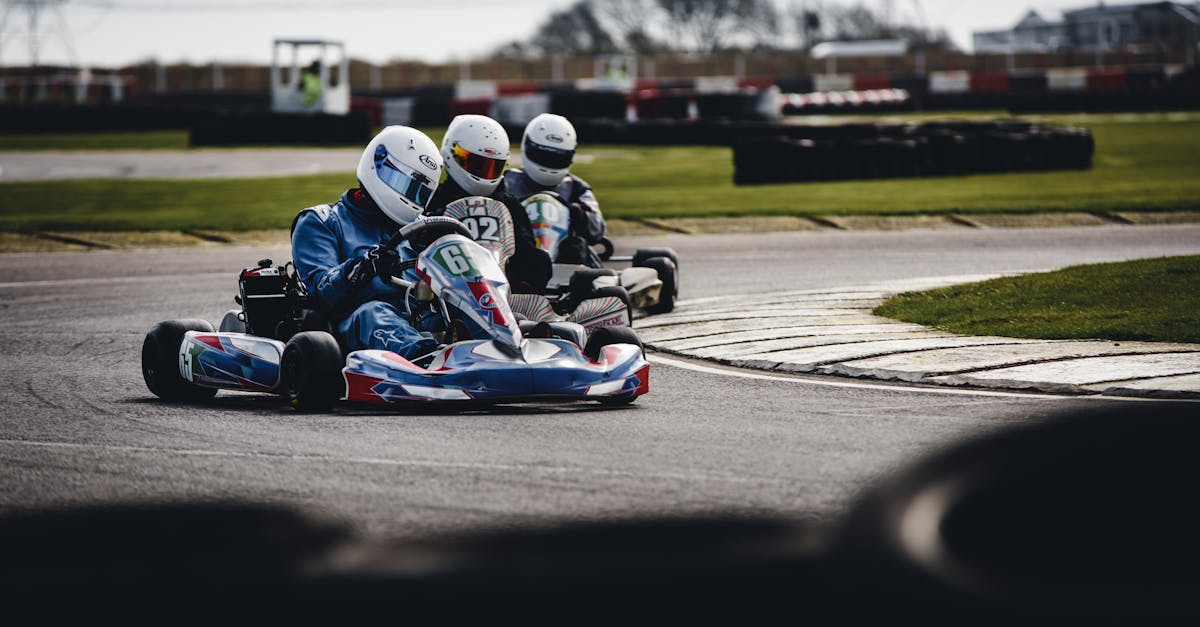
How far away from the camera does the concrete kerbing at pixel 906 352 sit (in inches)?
245

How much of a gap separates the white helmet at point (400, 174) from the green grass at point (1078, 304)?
274cm

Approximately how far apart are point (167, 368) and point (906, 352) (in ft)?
10.3

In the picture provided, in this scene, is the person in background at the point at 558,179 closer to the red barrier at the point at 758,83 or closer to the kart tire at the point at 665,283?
the kart tire at the point at 665,283

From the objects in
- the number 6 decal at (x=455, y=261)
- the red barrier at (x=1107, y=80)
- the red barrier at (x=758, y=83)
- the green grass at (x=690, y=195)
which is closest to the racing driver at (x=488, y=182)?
the number 6 decal at (x=455, y=261)

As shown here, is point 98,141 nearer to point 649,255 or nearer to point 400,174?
point 649,255

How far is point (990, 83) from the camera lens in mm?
44531

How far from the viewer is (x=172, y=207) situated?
18266mm

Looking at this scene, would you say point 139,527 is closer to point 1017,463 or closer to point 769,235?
point 1017,463

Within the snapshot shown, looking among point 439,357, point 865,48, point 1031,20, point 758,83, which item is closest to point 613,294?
point 439,357

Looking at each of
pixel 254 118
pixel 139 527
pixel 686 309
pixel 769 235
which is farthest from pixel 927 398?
pixel 254 118

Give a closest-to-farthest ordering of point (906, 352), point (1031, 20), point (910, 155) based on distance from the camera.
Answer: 1. point (906, 352)
2. point (910, 155)
3. point (1031, 20)

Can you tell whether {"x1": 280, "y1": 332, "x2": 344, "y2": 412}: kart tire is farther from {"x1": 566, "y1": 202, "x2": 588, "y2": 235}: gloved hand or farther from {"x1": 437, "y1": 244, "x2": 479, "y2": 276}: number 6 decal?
{"x1": 566, "y1": 202, "x2": 588, "y2": 235}: gloved hand

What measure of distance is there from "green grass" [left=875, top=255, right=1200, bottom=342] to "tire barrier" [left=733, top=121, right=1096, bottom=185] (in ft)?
32.3

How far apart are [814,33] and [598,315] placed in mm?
79644
